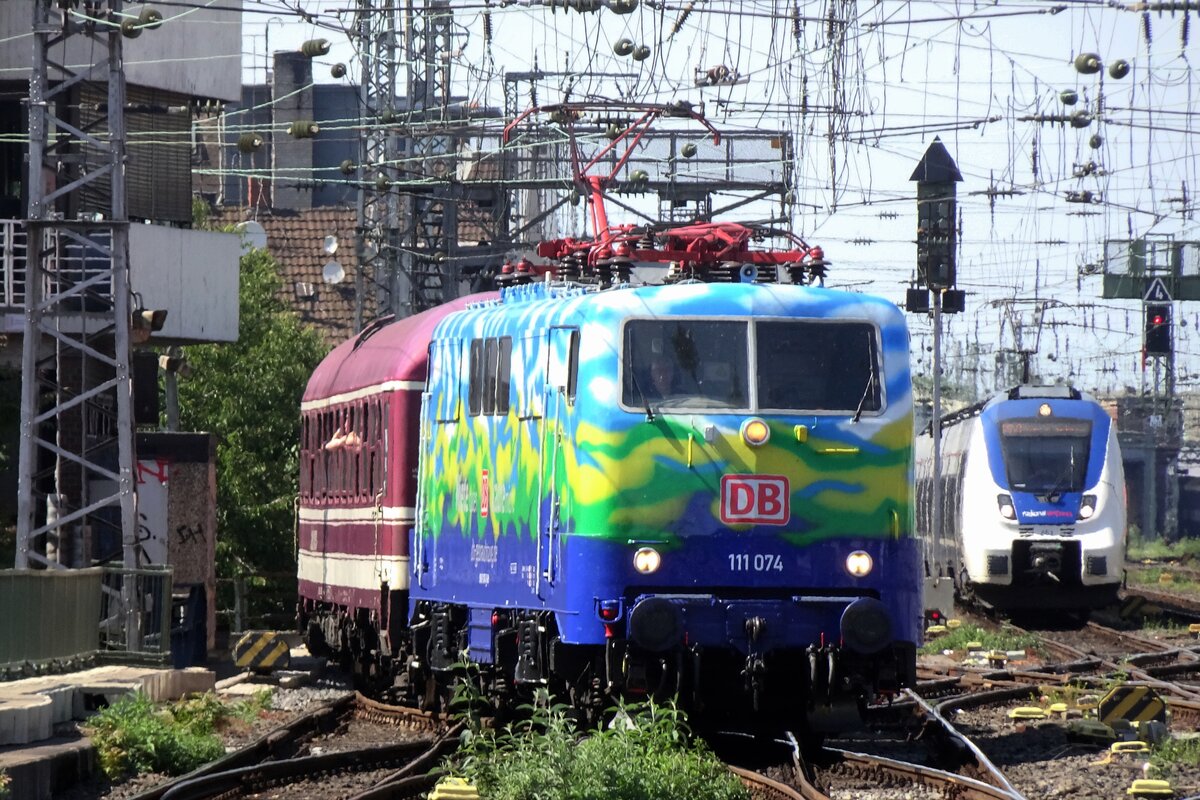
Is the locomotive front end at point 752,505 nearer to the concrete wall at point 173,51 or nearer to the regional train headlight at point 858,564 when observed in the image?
the regional train headlight at point 858,564

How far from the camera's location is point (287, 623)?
1252 inches

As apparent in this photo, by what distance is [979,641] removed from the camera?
25453 millimetres

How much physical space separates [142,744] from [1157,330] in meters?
29.8

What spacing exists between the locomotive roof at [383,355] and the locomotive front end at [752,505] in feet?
14.5

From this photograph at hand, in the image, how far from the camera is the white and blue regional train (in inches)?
1101

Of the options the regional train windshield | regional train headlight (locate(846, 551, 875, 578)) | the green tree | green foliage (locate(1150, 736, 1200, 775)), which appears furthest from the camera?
the green tree

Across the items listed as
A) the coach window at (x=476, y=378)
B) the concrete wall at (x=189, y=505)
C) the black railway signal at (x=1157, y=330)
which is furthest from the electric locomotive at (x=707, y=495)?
the black railway signal at (x=1157, y=330)

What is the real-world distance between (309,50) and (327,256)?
3307 cm

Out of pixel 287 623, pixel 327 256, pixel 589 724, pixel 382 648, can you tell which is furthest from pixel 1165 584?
pixel 589 724

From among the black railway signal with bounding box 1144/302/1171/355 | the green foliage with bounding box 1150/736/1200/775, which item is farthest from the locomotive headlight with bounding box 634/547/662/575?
the black railway signal with bounding box 1144/302/1171/355

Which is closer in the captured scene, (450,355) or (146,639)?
(450,355)

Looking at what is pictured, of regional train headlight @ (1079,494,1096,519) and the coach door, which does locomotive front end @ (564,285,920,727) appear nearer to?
the coach door

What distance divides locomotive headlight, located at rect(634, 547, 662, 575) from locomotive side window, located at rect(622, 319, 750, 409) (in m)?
0.93

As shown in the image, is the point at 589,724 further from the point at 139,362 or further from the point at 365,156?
the point at 365,156
